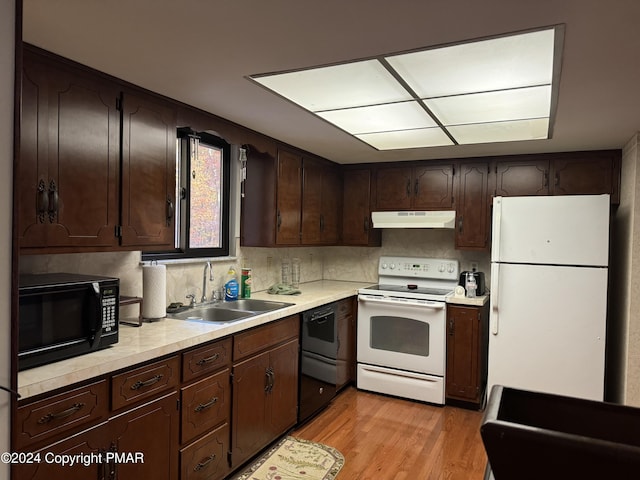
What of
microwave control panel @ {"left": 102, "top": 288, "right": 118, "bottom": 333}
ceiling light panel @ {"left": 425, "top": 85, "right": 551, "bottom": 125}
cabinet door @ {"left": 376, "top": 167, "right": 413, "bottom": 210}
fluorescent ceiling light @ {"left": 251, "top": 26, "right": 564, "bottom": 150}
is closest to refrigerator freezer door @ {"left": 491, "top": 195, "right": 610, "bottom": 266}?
fluorescent ceiling light @ {"left": 251, "top": 26, "right": 564, "bottom": 150}

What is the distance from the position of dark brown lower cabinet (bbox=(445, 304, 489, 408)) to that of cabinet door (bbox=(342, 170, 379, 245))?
1164 millimetres

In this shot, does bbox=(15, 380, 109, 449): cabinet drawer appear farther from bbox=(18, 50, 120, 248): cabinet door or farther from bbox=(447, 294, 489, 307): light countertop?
bbox=(447, 294, 489, 307): light countertop

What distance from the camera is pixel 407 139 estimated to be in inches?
127

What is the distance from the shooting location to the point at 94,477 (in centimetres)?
165

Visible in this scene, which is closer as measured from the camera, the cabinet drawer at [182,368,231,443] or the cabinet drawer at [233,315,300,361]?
the cabinet drawer at [182,368,231,443]

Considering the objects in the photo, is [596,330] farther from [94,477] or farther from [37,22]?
[37,22]

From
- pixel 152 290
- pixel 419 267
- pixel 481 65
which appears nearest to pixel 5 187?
pixel 152 290

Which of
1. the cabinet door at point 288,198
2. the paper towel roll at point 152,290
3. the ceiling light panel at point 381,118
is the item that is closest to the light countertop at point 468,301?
the cabinet door at point 288,198

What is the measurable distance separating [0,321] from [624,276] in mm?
3615

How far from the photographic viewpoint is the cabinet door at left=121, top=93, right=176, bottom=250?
6.90 feet

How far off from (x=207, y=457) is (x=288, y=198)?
199 centimetres

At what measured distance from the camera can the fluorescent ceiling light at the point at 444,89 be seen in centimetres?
173

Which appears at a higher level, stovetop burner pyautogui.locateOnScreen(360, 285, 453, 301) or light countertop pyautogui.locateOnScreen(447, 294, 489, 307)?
stovetop burner pyautogui.locateOnScreen(360, 285, 453, 301)

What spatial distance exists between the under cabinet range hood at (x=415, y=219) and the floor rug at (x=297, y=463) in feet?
6.75
